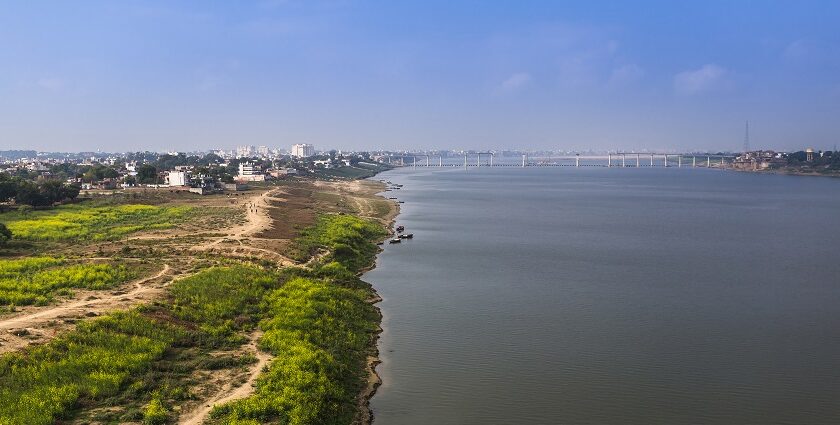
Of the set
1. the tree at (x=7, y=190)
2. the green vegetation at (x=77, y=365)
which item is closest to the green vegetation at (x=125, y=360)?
the green vegetation at (x=77, y=365)

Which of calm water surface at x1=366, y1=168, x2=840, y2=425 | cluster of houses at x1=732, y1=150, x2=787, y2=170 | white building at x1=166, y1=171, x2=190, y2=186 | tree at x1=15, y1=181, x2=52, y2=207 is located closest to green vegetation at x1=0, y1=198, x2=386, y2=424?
calm water surface at x1=366, y1=168, x2=840, y2=425

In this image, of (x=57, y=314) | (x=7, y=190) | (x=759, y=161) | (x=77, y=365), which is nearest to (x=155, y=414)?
(x=77, y=365)

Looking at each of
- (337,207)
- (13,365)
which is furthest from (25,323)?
(337,207)

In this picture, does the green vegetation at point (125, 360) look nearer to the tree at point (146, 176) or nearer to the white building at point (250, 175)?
the tree at point (146, 176)

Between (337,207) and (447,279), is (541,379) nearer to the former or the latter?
(447,279)

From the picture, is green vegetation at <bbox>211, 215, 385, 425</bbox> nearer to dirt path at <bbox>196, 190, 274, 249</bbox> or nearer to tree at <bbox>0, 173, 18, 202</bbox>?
dirt path at <bbox>196, 190, 274, 249</bbox>

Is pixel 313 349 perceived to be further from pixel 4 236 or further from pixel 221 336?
pixel 4 236
